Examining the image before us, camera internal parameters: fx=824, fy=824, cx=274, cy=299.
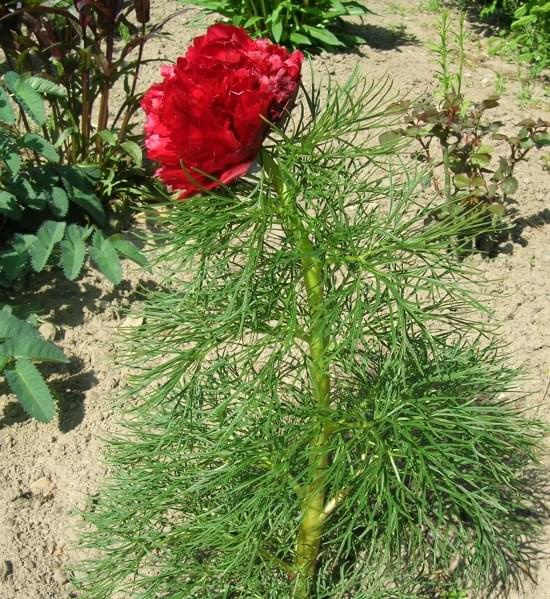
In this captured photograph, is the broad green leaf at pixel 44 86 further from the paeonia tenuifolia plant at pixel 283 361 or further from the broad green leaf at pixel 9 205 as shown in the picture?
the paeonia tenuifolia plant at pixel 283 361

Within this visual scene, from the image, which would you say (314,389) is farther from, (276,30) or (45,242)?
A: (276,30)

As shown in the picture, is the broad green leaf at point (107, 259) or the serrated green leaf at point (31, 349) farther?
the broad green leaf at point (107, 259)

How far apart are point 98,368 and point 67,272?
346 mm

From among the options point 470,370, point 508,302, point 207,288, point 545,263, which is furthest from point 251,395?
point 545,263

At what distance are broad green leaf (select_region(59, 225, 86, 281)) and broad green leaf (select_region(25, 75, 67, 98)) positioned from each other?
0.57m

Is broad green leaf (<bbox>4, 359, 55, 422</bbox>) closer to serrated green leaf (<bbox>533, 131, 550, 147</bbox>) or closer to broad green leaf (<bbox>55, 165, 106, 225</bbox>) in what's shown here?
broad green leaf (<bbox>55, 165, 106, 225</bbox>)

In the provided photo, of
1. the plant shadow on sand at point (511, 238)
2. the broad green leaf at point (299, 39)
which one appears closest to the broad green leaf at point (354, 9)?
the broad green leaf at point (299, 39)

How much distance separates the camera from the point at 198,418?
1.95 metres

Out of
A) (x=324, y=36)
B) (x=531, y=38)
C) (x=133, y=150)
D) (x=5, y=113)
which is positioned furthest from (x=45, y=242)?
(x=531, y=38)

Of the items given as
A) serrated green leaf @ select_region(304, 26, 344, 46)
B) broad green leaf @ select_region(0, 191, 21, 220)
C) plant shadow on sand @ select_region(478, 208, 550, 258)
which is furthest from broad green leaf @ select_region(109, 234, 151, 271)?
serrated green leaf @ select_region(304, 26, 344, 46)

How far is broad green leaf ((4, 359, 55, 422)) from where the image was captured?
242cm

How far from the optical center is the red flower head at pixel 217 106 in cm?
127

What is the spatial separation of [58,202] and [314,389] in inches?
67.6

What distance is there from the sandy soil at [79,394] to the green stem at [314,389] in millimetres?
480
